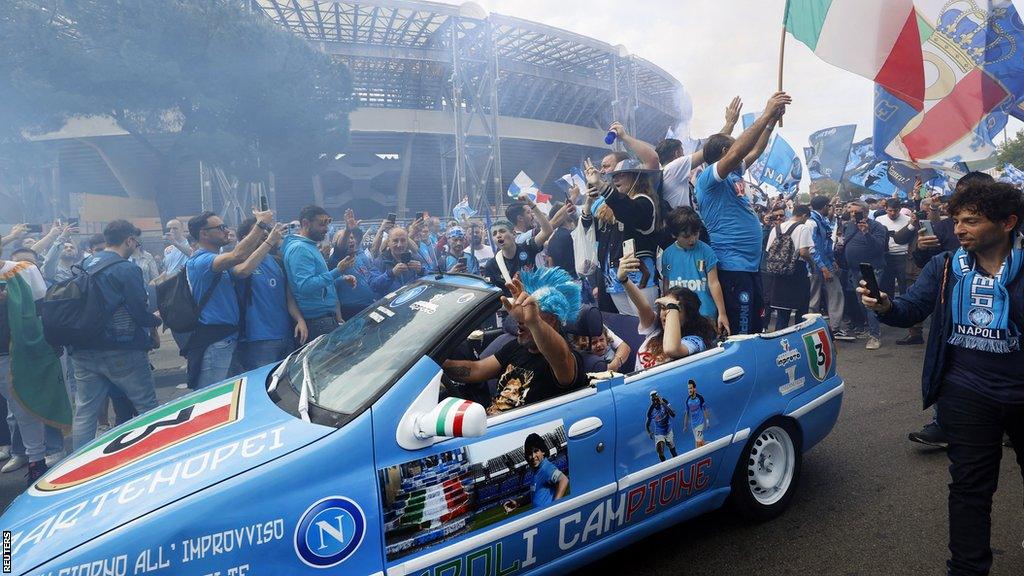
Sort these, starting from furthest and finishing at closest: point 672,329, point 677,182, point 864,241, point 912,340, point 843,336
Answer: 1. point 843,336
2. point 864,241
3. point 912,340
4. point 677,182
5. point 672,329

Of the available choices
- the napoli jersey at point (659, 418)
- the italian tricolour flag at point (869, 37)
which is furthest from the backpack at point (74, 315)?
the italian tricolour flag at point (869, 37)

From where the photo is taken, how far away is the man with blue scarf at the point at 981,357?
7.38ft

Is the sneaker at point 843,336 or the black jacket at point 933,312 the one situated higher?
the black jacket at point 933,312

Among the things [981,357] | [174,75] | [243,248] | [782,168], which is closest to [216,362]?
[243,248]

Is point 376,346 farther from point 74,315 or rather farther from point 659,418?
point 74,315


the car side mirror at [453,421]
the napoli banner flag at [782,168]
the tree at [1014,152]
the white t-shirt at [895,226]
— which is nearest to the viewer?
the car side mirror at [453,421]

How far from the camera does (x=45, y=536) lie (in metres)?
1.62

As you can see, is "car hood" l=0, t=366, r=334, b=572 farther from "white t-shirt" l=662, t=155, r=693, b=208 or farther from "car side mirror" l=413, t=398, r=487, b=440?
"white t-shirt" l=662, t=155, r=693, b=208

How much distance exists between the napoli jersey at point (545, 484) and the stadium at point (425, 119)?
906 inches

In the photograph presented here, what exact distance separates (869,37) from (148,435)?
5878mm

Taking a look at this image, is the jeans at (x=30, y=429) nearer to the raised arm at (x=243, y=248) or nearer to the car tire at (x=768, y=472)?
the raised arm at (x=243, y=248)

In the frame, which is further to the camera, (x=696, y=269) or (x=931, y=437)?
(x=696, y=269)

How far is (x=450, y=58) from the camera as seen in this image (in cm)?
2938

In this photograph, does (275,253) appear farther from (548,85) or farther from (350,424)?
(548,85)
